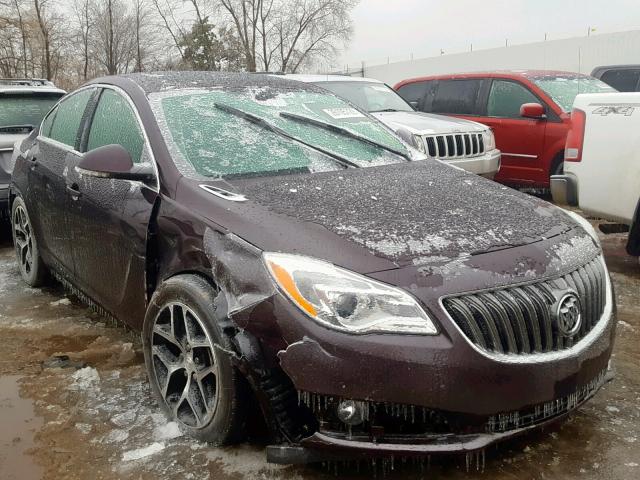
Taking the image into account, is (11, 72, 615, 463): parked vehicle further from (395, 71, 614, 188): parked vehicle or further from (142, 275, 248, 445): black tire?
(395, 71, 614, 188): parked vehicle

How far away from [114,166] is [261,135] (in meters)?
0.76

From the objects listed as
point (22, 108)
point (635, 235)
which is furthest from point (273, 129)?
point (22, 108)

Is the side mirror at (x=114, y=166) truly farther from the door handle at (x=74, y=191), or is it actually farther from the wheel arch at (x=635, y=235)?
the wheel arch at (x=635, y=235)

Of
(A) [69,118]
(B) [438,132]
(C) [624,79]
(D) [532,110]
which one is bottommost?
(B) [438,132]

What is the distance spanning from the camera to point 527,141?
8031 mm

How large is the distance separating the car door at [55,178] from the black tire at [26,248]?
185 millimetres

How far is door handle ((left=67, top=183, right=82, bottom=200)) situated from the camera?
3.62 m

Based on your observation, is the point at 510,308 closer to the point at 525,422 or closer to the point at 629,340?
the point at 525,422

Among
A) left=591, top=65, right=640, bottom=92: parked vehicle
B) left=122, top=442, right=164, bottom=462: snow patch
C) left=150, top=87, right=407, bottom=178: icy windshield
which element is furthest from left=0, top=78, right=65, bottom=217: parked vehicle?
left=591, top=65, right=640, bottom=92: parked vehicle

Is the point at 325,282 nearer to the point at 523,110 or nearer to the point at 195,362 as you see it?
the point at 195,362

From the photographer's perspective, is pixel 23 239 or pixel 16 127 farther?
pixel 16 127

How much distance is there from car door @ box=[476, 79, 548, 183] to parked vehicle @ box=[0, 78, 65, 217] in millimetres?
5427

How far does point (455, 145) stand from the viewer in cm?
701

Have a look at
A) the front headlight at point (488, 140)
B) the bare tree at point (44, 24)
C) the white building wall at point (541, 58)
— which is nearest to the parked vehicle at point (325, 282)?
the front headlight at point (488, 140)
